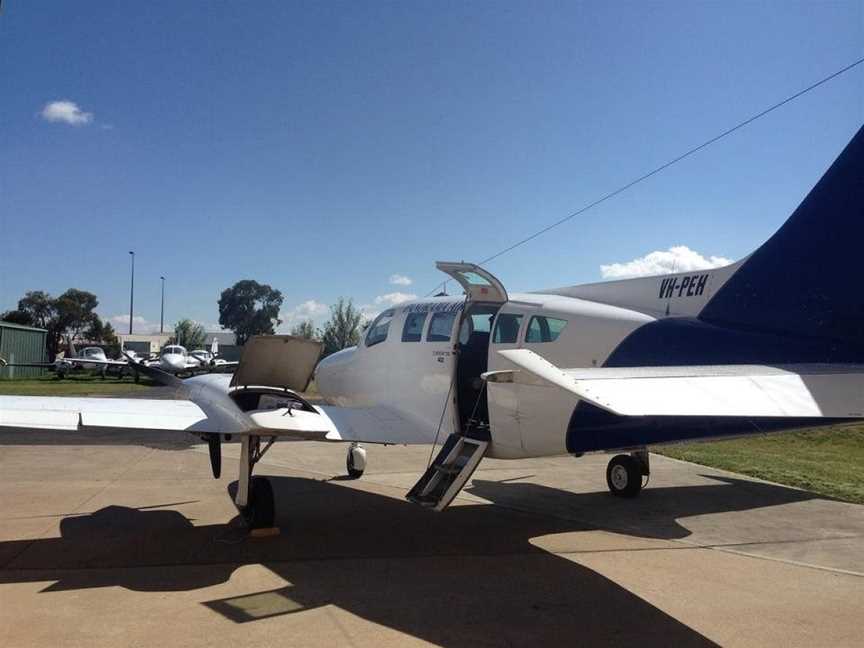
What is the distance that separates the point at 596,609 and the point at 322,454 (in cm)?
1023

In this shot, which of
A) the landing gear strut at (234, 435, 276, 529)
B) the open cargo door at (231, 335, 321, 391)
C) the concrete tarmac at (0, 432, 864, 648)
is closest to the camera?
the concrete tarmac at (0, 432, 864, 648)

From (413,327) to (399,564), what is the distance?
3821 millimetres

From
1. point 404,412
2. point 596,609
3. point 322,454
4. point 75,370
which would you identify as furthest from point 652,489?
point 75,370

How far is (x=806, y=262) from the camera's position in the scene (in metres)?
6.58

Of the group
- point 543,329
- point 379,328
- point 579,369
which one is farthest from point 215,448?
point 579,369

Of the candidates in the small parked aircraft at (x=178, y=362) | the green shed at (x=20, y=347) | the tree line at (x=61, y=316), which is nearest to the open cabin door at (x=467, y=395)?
the small parked aircraft at (x=178, y=362)

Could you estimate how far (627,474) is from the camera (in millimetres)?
10125

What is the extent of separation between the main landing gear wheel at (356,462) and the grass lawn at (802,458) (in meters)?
5.12

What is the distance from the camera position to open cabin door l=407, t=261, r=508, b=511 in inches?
282

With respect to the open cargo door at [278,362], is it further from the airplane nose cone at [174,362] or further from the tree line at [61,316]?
the tree line at [61,316]

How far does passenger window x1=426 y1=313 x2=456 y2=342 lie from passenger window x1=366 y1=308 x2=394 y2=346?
1170 millimetres

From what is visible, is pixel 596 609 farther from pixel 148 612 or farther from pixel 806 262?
pixel 806 262

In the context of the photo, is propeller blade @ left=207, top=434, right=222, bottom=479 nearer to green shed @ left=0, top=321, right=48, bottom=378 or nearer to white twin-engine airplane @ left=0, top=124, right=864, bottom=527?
white twin-engine airplane @ left=0, top=124, right=864, bottom=527

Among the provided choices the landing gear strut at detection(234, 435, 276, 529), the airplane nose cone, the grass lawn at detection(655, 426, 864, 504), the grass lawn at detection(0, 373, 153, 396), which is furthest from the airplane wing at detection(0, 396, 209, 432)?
the airplane nose cone
